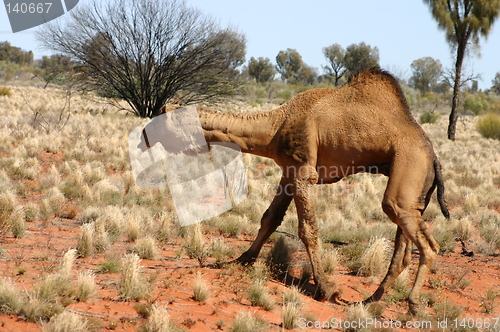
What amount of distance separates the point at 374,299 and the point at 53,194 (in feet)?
25.4

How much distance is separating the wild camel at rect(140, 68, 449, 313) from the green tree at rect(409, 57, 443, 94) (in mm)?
66749

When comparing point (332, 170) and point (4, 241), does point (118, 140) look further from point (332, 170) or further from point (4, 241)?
point (332, 170)

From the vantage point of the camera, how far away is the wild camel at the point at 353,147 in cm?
612

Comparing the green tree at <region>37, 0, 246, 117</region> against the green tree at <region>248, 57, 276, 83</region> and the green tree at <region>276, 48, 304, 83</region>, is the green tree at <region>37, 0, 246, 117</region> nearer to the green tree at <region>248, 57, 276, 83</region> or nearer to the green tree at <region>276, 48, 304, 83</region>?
the green tree at <region>248, 57, 276, 83</region>

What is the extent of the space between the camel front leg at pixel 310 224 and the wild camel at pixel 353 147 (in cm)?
1

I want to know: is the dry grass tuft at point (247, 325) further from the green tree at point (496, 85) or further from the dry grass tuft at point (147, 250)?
the green tree at point (496, 85)

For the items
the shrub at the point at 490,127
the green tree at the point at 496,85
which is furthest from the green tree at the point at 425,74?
the shrub at the point at 490,127

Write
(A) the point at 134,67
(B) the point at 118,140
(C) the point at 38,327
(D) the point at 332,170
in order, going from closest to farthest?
1. (C) the point at 38,327
2. (D) the point at 332,170
3. (B) the point at 118,140
4. (A) the point at 134,67

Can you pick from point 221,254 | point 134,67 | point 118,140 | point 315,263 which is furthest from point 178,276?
point 134,67

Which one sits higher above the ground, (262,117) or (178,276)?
(262,117)

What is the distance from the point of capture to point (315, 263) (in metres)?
6.58

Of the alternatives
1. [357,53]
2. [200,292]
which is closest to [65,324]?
[200,292]

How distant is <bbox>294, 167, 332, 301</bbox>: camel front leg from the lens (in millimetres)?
6449

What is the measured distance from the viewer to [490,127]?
1232 inches
